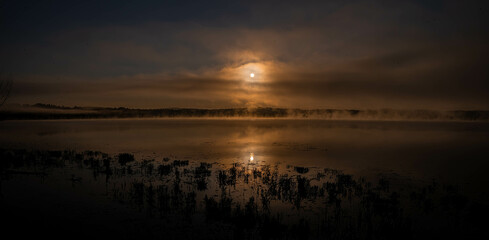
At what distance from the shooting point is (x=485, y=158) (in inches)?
1012

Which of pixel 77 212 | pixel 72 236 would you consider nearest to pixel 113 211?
pixel 77 212

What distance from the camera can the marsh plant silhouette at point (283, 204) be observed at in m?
9.51

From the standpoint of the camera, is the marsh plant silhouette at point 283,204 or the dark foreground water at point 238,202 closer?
the dark foreground water at point 238,202

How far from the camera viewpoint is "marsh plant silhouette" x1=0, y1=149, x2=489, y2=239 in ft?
31.2

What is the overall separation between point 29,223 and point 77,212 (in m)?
1.51

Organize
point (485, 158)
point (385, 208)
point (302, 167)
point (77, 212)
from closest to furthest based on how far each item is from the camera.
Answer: point (77, 212) → point (385, 208) → point (302, 167) → point (485, 158)

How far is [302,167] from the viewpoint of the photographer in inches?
826

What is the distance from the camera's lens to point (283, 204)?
1218 cm

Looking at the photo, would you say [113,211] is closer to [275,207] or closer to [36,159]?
[275,207]

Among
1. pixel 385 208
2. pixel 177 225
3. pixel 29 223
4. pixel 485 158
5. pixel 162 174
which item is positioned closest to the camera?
pixel 29 223

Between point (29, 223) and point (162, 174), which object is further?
point (162, 174)

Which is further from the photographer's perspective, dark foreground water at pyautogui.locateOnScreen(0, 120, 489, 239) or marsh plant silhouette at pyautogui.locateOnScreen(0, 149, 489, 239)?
marsh plant silhouette at pyautogui.locateOnScreen(0, 149, 489, 239)

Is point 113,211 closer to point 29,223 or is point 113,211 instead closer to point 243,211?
point 29,223

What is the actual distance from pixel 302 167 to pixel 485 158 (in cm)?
1735
